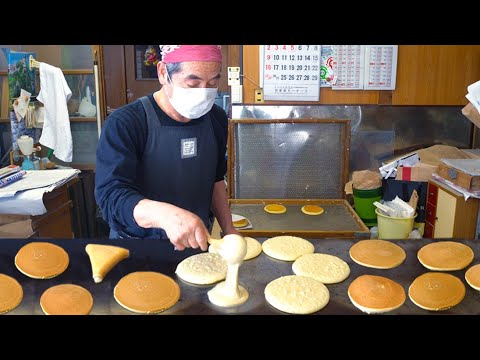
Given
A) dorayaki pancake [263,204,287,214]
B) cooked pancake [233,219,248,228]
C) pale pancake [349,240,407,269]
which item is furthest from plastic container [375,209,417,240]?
pale pancake [349,240,407,269]

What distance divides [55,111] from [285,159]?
218cm

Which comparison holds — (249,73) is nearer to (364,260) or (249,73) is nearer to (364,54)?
(364,54)

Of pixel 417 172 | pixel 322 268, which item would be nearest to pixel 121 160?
pixel 322 268

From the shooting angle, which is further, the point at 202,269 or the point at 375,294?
the point at 202,269

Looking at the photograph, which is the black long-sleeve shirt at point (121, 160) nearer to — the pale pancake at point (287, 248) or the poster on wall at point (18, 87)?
the pale pancake at point (287, 248)

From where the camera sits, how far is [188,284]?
4.79ft

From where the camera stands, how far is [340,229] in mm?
2494

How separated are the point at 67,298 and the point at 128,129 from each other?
2.38 ft

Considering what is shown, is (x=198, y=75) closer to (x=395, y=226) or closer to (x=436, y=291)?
(x=436, y=291)

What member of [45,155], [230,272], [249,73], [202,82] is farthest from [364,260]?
[45,155]

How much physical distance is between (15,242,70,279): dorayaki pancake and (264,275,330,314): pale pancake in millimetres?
739

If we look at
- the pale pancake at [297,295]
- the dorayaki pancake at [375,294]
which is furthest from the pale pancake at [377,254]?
the pale pancake at [297,295]

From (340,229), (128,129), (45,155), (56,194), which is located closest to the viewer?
(128,129)

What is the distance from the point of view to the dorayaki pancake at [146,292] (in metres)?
1.31
